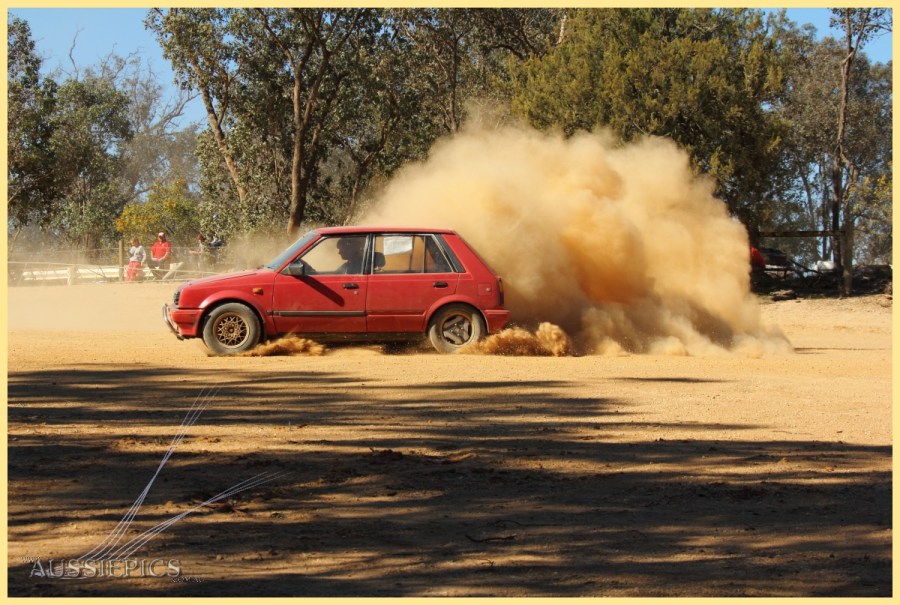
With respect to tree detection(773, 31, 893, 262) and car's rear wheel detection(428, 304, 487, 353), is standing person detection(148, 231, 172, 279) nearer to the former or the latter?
car's rear wheel detection(428, 304, 487, 353)

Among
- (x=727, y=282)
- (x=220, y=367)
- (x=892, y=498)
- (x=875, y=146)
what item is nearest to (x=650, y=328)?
(x=727, y=282)

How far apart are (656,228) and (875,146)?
4729 centimetres

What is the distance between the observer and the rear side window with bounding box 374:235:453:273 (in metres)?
14.3

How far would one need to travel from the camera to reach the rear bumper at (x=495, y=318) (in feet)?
47.0

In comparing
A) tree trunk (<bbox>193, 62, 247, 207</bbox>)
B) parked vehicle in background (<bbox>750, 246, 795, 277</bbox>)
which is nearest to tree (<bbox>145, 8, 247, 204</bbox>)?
tree trunk (<bbox>193, 62, 247, 207</bbox>)

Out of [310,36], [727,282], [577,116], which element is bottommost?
[727,282]

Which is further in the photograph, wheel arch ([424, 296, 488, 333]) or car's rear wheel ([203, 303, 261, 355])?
wheel arch ([424, 296, 488, 333])

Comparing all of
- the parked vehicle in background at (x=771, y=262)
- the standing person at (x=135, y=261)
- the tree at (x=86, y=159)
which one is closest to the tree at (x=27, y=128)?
the tree at (x=86, y=159)

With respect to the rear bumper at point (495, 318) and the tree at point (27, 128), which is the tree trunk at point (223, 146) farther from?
the rear bumper at point (495, 318)

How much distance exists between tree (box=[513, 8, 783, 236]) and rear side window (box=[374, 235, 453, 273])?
17295 millimetres

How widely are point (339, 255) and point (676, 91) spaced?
61.9ft

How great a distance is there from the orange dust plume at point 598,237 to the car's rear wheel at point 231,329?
321cm

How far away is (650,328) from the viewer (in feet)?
52.7

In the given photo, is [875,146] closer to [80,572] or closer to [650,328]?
[650,328]
